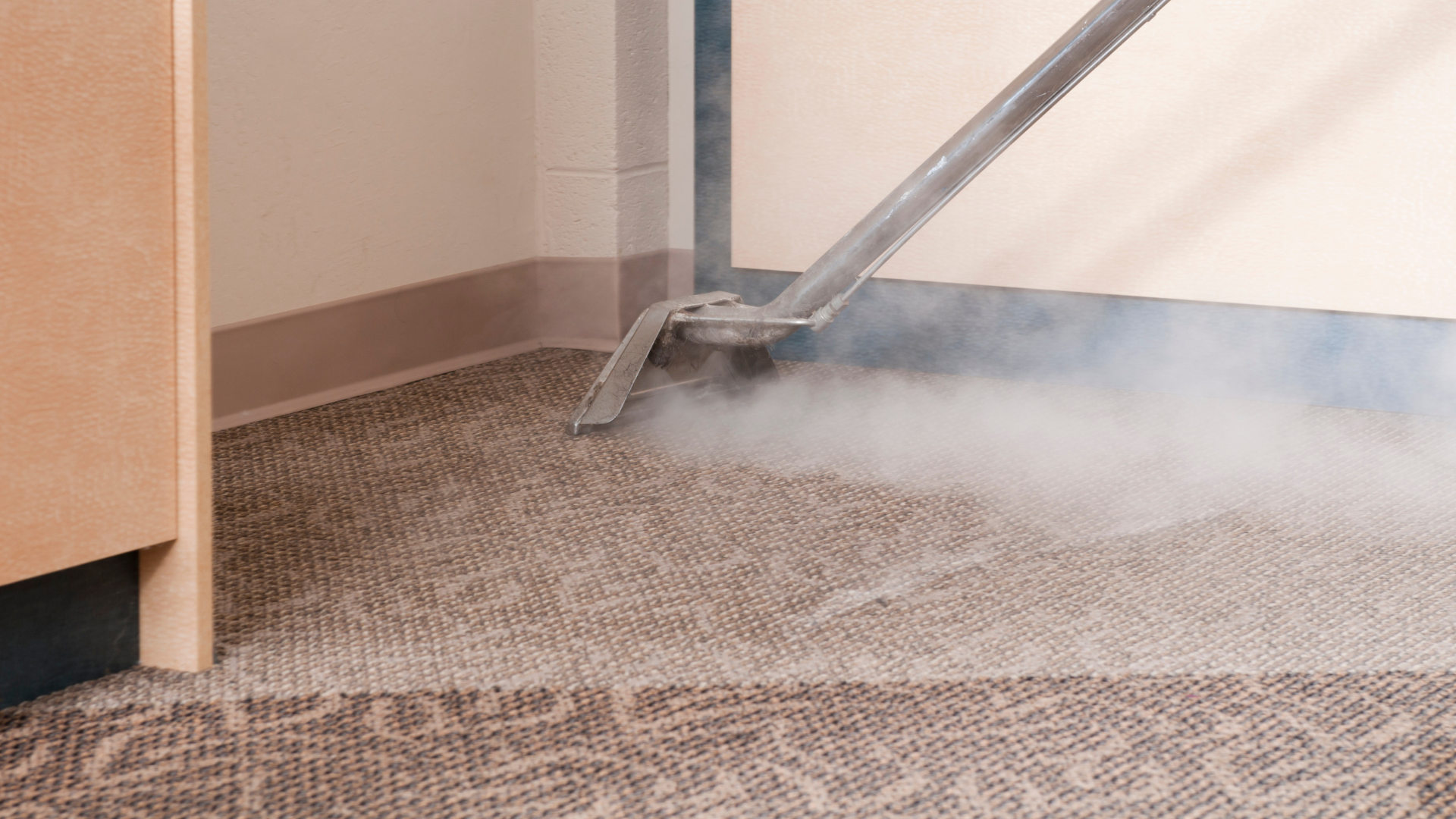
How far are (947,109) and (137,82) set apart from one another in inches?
48.3

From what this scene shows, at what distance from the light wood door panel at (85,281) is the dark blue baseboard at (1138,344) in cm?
123

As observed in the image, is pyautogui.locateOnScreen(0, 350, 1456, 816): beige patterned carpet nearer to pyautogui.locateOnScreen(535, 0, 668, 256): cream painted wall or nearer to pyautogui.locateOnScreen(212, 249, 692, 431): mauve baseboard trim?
pyautogui.locateOnScreen(212, 249, 692, 431): mauve baseboard trim

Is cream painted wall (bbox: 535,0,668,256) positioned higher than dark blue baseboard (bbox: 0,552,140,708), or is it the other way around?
cream painted wall (bbox: 535,0,668,256)

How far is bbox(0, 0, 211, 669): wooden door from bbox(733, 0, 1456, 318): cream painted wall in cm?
118

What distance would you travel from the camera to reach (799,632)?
3.19ft

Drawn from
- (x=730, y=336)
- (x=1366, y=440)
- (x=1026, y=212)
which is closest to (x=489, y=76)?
(x=730, y=336)

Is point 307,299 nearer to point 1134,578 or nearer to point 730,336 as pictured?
point 730,336

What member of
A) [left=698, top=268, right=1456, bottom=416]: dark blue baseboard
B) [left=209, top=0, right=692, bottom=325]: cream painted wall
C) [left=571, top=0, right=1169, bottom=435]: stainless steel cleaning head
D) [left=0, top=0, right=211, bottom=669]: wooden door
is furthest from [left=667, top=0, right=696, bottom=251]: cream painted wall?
[left=0, top=0, right=211, bottom=669]: wooden door

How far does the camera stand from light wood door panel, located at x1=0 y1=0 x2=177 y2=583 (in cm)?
76

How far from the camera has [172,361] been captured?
86 cm

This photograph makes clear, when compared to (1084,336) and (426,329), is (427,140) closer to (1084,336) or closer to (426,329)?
(426,329)

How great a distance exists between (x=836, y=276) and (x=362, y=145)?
69 cm

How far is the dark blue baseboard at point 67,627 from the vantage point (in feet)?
2.71

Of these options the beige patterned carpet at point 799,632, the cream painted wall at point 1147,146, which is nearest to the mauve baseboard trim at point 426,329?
the beige patterned carpet at point 799,632
